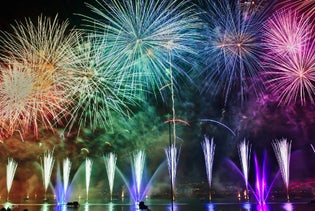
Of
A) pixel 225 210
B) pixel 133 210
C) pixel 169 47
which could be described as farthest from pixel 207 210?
pixel 169 47

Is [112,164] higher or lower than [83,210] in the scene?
higher

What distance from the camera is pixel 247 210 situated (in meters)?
47.3

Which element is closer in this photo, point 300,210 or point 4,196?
point 300,210

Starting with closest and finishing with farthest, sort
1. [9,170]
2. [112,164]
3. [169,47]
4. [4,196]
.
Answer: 1. [169,47]
2. [112,164]
3. [9,170]
4. [4,196]

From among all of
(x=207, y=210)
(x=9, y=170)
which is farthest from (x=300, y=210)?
(x=9, y=170)

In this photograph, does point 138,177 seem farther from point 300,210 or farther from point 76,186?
point 76,186

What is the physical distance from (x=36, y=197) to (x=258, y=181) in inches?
2364

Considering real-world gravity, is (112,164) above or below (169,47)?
below

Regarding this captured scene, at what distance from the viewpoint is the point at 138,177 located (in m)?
53.7

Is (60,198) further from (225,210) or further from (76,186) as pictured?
(225,210)

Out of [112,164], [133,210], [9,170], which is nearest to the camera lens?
[133,210]

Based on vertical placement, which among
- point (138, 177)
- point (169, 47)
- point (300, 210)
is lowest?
point (300, 210)

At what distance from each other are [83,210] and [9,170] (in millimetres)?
29956

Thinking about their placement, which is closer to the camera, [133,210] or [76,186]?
[133,210]
